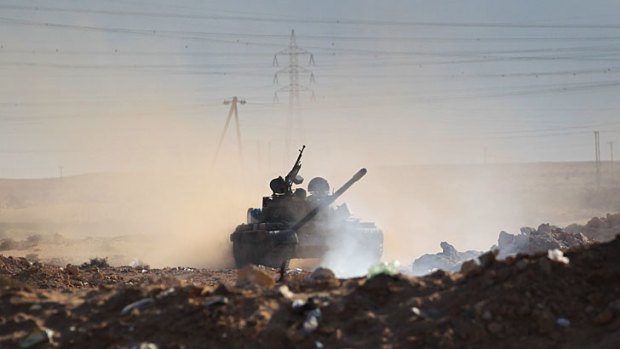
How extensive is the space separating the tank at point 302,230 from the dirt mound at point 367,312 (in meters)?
15.6

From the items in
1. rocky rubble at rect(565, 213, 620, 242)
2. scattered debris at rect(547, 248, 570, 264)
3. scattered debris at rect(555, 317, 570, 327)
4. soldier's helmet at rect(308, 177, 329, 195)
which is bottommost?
rocky rubble at rect(565, 213, 620, 242)

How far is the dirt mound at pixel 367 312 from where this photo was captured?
8.33m

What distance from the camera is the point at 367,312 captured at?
8797mm

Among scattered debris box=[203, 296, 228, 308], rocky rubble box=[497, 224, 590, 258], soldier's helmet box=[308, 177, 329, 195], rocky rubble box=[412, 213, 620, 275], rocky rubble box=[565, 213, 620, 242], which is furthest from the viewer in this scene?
rocky rubble box=[565, 213, 620, 242]

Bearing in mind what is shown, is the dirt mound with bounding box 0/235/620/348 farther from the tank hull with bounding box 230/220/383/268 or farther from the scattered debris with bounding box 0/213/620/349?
the tank hull with bounding box 230/220/383/268

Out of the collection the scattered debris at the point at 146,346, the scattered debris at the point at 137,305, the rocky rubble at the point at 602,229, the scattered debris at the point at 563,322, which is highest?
the scattered debris at the point at 137,305

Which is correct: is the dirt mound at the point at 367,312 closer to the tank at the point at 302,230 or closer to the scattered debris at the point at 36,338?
the scattered debris at the point at 36,338

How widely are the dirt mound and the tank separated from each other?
15.6m

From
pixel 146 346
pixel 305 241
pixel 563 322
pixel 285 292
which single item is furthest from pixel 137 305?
pixel 305 241

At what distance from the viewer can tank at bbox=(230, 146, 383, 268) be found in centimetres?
2561

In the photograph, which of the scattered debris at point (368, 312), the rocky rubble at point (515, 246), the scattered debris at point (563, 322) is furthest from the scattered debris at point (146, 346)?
the rocky rubble at point (515, 246)

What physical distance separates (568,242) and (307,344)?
16780mm


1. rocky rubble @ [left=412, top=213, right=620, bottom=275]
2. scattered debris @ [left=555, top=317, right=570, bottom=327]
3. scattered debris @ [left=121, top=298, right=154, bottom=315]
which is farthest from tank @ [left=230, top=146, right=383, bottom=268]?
scattered debris @ [left=555, top=317, right=570, bottom=327]

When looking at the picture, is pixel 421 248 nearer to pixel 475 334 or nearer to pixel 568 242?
pixel 568 242
